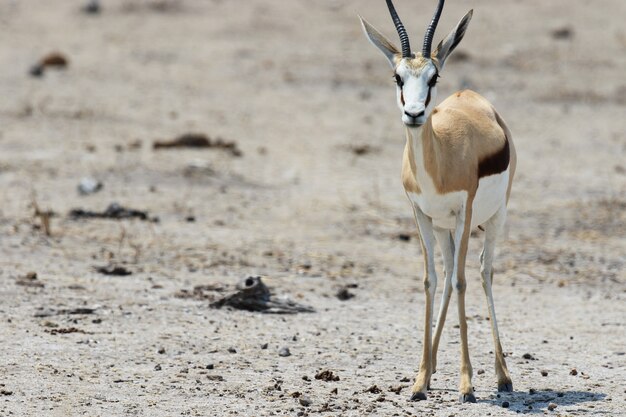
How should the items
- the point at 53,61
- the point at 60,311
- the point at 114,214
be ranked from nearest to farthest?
the point at 60,311 → the point at 114,214 → the point at 53,61

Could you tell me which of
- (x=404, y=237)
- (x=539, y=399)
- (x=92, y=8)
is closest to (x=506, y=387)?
(x=539, y=399)

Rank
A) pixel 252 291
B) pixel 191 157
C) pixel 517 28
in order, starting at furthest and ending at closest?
pixel 517 28 < pixel 191 157 < pixel 252 291

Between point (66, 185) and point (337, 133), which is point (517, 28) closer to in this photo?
point (337, 133)

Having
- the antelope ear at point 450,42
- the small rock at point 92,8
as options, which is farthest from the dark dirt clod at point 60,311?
the small rock at point 92,8

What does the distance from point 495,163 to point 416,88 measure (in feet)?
2.86

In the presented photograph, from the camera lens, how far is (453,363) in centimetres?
770

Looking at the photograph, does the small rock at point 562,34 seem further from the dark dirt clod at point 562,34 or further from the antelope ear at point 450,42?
the antelope ear at point 450,42

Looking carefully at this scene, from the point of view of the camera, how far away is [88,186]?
41.3 feet

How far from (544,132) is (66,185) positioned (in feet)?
22.6

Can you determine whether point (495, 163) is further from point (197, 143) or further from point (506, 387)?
point (197, 143)

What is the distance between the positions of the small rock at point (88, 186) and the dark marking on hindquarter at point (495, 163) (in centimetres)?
632

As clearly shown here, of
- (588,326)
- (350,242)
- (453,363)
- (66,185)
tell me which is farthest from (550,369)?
(66,185)

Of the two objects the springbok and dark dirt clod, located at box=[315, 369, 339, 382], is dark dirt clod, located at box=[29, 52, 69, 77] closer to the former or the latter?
dark dirt clod, located at box=[315, 369, 339, 382]

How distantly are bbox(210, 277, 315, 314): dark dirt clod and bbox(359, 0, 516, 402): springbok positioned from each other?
184 cm
